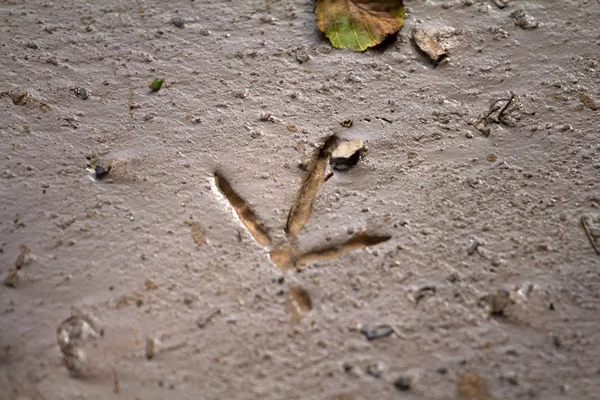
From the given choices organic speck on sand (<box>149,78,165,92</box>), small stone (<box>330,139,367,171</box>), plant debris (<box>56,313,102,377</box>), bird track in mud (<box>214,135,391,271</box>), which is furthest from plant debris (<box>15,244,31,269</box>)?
small stone (<box>330,139,367,171</box>)

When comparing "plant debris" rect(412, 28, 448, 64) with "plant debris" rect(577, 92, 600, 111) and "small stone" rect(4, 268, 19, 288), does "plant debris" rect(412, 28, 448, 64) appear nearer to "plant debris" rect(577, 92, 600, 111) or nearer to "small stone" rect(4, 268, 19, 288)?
"plant debris" rect(577, 92, 600, 111)

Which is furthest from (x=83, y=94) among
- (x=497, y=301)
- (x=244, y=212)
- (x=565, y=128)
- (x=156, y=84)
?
(x=565, y=128)

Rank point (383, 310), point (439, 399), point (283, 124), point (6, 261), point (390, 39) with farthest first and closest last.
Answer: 1. point (390, 39)
2. point (283, 124)
3. point (6, 261)
4. point (383, 310)
5. point (439, 399)

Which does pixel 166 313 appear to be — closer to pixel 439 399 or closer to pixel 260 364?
pixel 260 364

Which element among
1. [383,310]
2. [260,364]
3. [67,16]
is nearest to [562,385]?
[383,310]

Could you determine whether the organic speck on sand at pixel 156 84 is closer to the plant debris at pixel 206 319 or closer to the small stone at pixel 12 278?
the small stone at pixel 12 278

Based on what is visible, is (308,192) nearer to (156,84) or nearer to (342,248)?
(342,248)

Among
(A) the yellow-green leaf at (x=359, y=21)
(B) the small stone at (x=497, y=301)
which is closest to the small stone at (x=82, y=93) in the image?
(A) the yellow-green leaf at (x=359, y=21)
